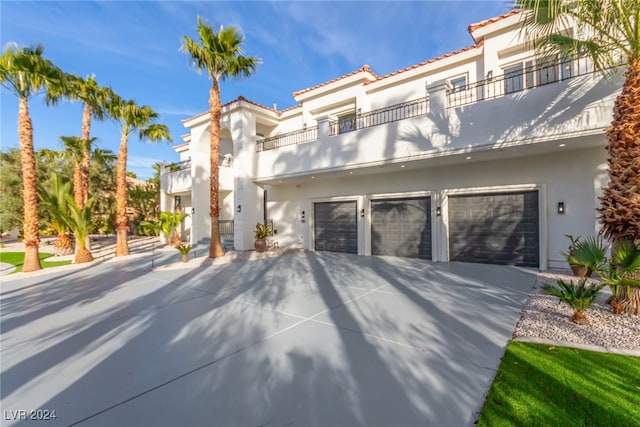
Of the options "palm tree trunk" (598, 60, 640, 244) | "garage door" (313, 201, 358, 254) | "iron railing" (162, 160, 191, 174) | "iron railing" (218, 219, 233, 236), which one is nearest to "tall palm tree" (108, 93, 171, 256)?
"iron railing" (162, 160, 191, 174)

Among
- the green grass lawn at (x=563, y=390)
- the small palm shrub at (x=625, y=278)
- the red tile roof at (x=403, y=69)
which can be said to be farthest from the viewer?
the red tile roof at (x=403, y=69)

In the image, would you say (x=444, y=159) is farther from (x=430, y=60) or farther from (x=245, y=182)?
(x=245, y=182)

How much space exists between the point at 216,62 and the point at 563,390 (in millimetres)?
14592

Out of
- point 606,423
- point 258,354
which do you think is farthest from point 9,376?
point 606,423

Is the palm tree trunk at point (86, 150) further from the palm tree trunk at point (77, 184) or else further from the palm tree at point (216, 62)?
the palm tree at point (216, 62)

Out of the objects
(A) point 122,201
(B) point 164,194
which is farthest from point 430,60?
(B) point 164,194

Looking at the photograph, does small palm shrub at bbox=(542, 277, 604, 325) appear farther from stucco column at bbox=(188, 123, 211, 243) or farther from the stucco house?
stucco column at bbox=(188, 123, 211, 243)

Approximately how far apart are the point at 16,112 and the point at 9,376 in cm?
1182

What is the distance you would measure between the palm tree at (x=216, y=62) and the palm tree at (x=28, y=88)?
16.7 ft

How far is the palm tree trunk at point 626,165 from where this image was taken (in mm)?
5250

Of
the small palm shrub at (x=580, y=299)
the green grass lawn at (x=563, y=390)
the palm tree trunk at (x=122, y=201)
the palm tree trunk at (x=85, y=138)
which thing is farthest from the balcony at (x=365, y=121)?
the green grass lawn at (x=563, y=390)

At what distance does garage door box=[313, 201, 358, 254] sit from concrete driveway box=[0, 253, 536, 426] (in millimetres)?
6313

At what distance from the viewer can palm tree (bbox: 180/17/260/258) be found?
12125 mm

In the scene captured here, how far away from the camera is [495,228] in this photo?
1074 centimetres
